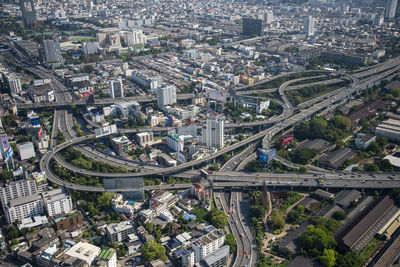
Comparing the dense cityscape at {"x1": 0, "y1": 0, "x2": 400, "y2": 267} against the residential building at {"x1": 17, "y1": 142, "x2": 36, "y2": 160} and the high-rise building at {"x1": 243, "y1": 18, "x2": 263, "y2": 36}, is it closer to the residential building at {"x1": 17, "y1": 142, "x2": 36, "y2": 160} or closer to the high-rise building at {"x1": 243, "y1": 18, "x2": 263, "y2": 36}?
the residential building at {"x1": 17, "y1": 142, "x2": 36, "y2": 160}

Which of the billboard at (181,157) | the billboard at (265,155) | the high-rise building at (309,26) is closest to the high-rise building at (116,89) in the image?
the billboard at (181,157)

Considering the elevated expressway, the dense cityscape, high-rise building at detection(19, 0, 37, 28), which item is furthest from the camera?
high-rise building at detection(19, 0, 37, 28)

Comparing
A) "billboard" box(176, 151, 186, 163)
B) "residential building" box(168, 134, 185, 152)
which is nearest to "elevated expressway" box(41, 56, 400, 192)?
"billboard" box(176, 151, 186, 163)

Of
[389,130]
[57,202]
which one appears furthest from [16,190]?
[389,130]

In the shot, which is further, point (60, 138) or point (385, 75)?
point (385, 75)

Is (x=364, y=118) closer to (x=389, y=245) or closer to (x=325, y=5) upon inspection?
(x=389, y=245)

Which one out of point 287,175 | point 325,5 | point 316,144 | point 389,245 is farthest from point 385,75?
point 325,5
